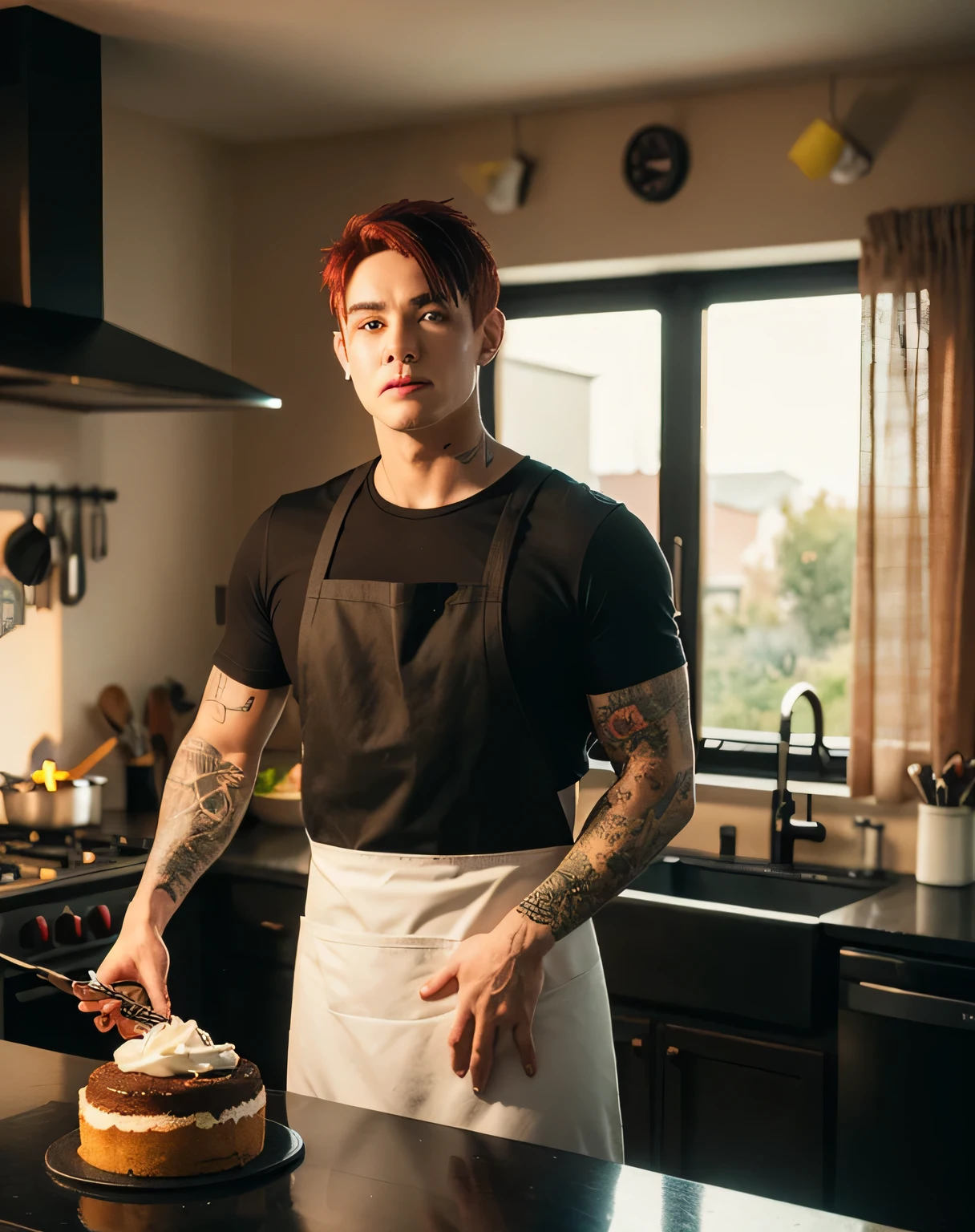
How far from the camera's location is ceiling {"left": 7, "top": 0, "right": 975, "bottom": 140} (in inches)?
108

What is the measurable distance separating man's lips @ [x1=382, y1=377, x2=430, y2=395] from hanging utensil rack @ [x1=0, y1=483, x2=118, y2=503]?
1.87m

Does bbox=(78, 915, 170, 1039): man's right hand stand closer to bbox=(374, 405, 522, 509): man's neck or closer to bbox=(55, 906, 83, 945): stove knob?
bbox=(374, 405, 522, 509): man's neck

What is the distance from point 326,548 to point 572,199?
1906 millimetres

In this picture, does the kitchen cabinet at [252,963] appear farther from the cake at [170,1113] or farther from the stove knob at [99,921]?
the cake at [170,1113]

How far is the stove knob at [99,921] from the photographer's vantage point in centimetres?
276

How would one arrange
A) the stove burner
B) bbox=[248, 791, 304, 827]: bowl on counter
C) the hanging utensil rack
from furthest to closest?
bbox=[248, 791, 304, 827]: bowl on counter < the hanging utensil rack < the stove burner

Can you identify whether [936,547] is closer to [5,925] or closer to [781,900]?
[781,900]

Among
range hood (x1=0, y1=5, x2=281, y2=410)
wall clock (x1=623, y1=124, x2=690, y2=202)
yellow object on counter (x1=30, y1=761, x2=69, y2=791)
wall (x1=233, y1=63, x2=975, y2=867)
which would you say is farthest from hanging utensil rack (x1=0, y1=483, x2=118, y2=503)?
wall clock (x1=623, y1=124, x2=690, y2=202)

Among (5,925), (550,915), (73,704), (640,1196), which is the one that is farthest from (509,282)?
(640,1196)

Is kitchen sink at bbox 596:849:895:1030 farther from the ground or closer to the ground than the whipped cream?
closer to the ground

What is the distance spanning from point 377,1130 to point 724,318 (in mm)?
2512

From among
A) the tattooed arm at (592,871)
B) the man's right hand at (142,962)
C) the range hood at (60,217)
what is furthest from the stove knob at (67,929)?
the tattooed arm at (592,871)

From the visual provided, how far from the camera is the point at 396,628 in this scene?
66.2 inches

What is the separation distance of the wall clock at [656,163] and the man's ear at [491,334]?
1.65 metres
